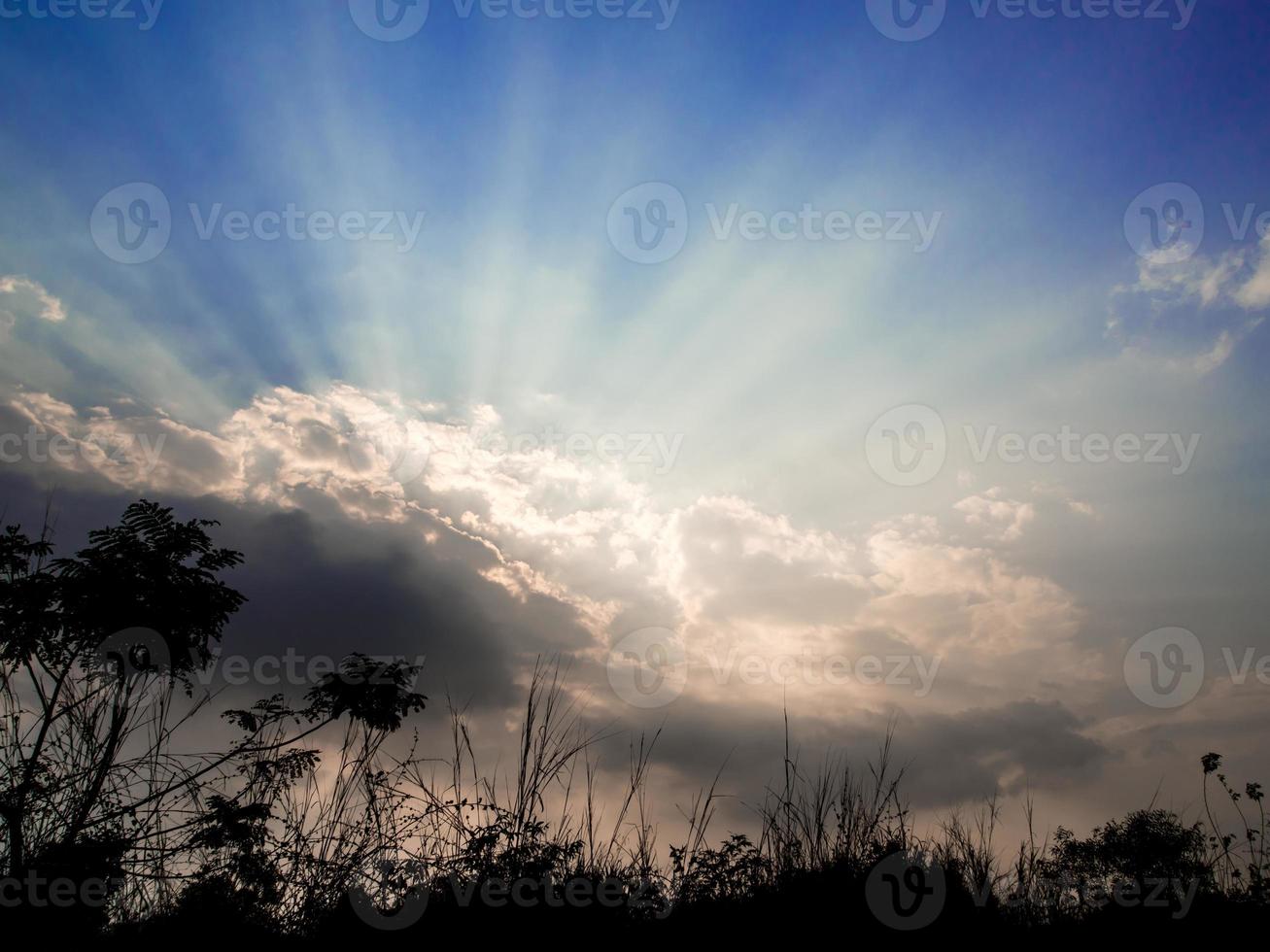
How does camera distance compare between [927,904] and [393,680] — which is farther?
[393,680]

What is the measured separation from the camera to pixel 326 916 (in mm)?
5645

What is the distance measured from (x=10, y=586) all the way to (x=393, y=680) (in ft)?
15.2

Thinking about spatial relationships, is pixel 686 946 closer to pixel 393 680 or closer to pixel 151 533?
pixel 393 680

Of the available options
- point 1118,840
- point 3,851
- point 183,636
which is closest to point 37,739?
point 3,851

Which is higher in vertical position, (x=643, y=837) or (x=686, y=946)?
(x=643, y=837)

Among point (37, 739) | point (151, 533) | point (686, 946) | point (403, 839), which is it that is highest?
point (151, 533)

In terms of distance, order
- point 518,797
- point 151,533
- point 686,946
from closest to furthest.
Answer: point 686,946 → point 518,797 → point 151,533

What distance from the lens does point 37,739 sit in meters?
6.16

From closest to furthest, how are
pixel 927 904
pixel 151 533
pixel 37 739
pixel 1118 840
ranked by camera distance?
pixel 927 904 < pixel 37 739 < pixel 151 533 < pixel 1118 840

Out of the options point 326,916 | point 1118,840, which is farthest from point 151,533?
point 1118,840

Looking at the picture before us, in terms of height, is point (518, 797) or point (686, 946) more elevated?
point (518, 797)

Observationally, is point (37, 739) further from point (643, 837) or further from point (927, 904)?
point (927, 904)

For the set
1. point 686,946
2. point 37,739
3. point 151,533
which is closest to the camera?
point 686,946

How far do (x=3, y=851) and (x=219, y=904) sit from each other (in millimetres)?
2425
